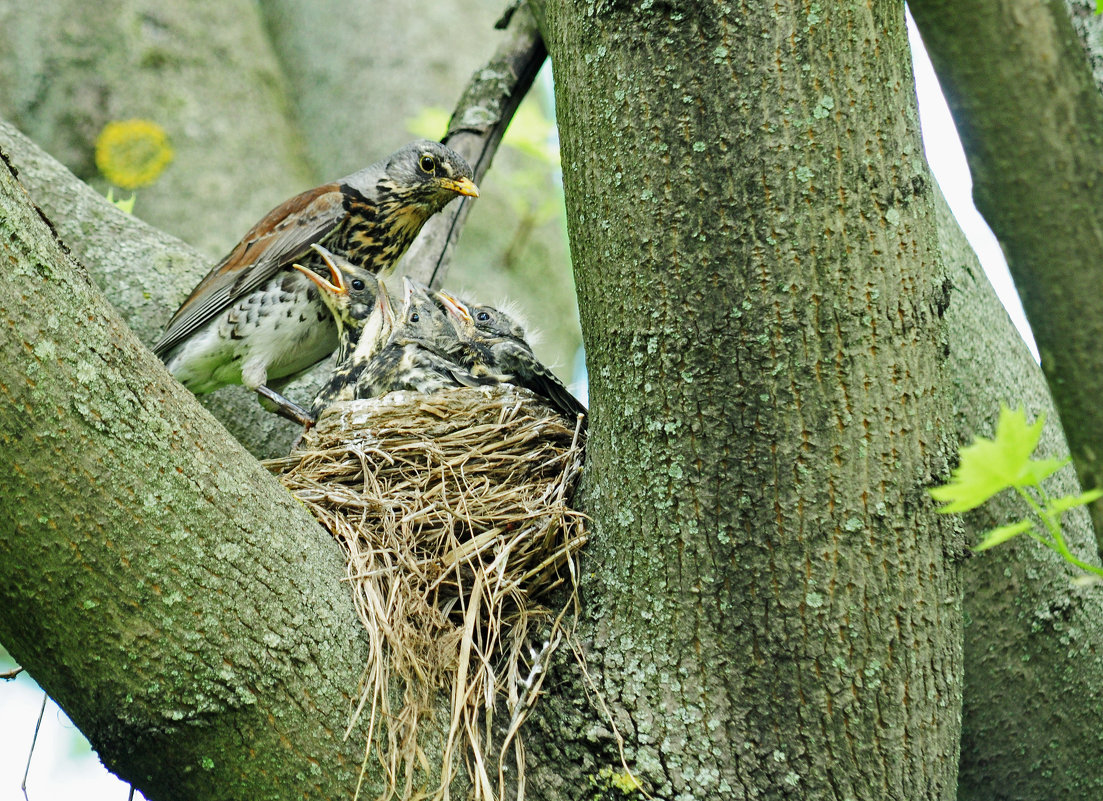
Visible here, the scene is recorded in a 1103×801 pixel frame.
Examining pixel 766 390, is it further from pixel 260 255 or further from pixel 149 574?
pixel 260 255

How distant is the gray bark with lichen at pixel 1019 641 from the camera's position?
91.4 inches

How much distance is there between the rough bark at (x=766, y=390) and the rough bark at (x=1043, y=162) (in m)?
0.09

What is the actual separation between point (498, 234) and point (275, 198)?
1227 mm

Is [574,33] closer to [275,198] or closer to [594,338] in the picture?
[594,338]

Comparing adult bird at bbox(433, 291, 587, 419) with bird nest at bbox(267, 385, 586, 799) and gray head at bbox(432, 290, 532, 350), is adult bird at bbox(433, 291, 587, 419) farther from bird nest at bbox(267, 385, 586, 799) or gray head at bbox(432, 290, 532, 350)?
bird nest at bbox(267, 385, 586, 799)

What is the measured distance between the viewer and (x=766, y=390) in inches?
69.2

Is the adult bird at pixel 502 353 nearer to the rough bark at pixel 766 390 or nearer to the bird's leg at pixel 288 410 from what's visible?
the bird's leg at pixel 288 410

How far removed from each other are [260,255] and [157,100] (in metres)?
1.76

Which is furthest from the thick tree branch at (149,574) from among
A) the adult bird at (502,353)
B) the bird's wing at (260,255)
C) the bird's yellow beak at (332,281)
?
the bird's yellow beak at (332,281)

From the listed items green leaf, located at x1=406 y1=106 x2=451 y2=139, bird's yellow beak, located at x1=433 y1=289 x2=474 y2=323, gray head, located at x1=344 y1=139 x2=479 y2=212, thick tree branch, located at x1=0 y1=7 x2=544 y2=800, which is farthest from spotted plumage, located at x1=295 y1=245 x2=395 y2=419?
thick tree branch, located at x1=0 y1=7 x2=544 y2=800

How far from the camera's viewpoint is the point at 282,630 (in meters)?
1.75

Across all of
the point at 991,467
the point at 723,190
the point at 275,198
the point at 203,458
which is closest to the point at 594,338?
the point at 723,190

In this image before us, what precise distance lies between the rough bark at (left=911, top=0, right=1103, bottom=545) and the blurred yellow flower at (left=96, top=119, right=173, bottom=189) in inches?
173

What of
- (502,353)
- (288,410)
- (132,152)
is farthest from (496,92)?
(132,152)
